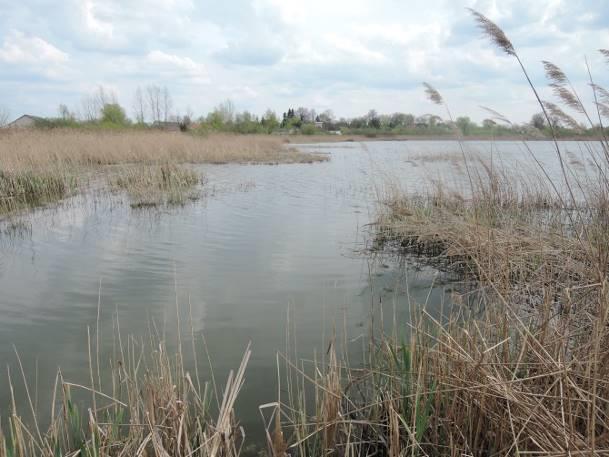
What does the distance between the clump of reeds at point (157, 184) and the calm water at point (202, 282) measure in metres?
0.94

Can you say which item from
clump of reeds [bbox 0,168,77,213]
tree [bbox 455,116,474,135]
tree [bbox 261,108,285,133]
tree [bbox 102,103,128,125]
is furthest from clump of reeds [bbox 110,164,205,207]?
tree [bbox 261,108,285,133]

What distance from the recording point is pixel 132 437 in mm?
2035

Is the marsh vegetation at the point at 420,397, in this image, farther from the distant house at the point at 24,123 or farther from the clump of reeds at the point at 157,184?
the distant house at the point at 24,123

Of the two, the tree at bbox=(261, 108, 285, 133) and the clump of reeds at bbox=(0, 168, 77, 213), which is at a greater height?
the tree at bbox=(261, 108, 285, 133)

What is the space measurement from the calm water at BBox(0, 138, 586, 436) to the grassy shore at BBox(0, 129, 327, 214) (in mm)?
1534

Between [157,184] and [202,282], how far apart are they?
7350 millimetres

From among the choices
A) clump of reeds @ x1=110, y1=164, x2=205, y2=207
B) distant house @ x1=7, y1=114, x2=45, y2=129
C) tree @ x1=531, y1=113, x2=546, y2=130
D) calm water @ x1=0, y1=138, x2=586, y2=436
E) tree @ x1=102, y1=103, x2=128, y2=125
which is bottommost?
calm water @ x1=0, y1=138, x2=586, y2=436

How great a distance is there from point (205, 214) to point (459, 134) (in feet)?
21.6

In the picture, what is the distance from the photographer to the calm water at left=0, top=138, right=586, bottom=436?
360 centimetres

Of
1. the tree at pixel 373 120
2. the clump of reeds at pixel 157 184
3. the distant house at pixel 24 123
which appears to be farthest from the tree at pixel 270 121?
the clump of reeds at pixel 157 184

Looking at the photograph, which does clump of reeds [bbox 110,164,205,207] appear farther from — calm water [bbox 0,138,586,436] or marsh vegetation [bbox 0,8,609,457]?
marsh vegetation [bbox 0,8,609,457]

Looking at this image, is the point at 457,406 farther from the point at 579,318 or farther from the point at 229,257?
the point at 229,257

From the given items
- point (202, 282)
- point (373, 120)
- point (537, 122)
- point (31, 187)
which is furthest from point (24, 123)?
point (373, 120)

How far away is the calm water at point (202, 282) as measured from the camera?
360 cm
